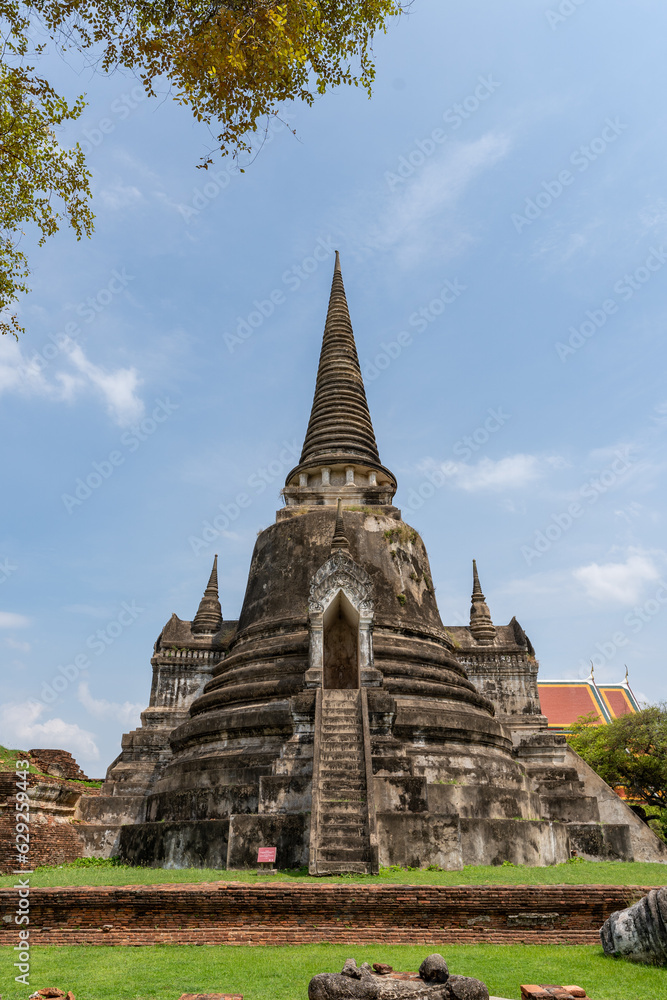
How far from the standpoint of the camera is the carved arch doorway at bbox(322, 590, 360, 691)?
16078 mm

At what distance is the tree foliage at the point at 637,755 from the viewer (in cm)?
2767

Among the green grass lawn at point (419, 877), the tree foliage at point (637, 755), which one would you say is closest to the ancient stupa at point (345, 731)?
the green grass lawn at point (419, 877)

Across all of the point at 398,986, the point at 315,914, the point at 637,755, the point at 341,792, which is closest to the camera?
the point at 398,986

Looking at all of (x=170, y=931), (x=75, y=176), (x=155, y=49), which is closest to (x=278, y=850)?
(x=170, y=931)

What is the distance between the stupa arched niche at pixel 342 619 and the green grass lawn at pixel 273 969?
22.5 ft

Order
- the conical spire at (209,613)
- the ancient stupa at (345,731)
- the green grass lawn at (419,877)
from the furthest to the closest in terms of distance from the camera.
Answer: the conical spire at (209,613) < the ancient stupa at (345,731) < the green grass lawn at (419,877)

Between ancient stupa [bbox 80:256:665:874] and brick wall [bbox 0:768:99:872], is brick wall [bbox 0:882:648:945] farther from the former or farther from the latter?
brick wall [bbox 0:768:99:872]

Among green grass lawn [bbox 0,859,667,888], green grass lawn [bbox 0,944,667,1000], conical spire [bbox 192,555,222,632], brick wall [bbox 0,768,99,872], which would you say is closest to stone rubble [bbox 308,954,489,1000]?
green grass lawn [bbox 0,944,667,1000]

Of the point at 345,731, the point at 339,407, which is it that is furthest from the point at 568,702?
the point at 345,731

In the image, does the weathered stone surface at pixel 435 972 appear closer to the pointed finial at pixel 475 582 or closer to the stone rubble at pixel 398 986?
the stone rubble at pixel 398 986

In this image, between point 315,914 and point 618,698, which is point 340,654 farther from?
point 618,698

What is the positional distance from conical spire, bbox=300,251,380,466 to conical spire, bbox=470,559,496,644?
545 cm

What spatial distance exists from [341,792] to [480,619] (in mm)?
12000

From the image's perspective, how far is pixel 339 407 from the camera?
74.8 feet
